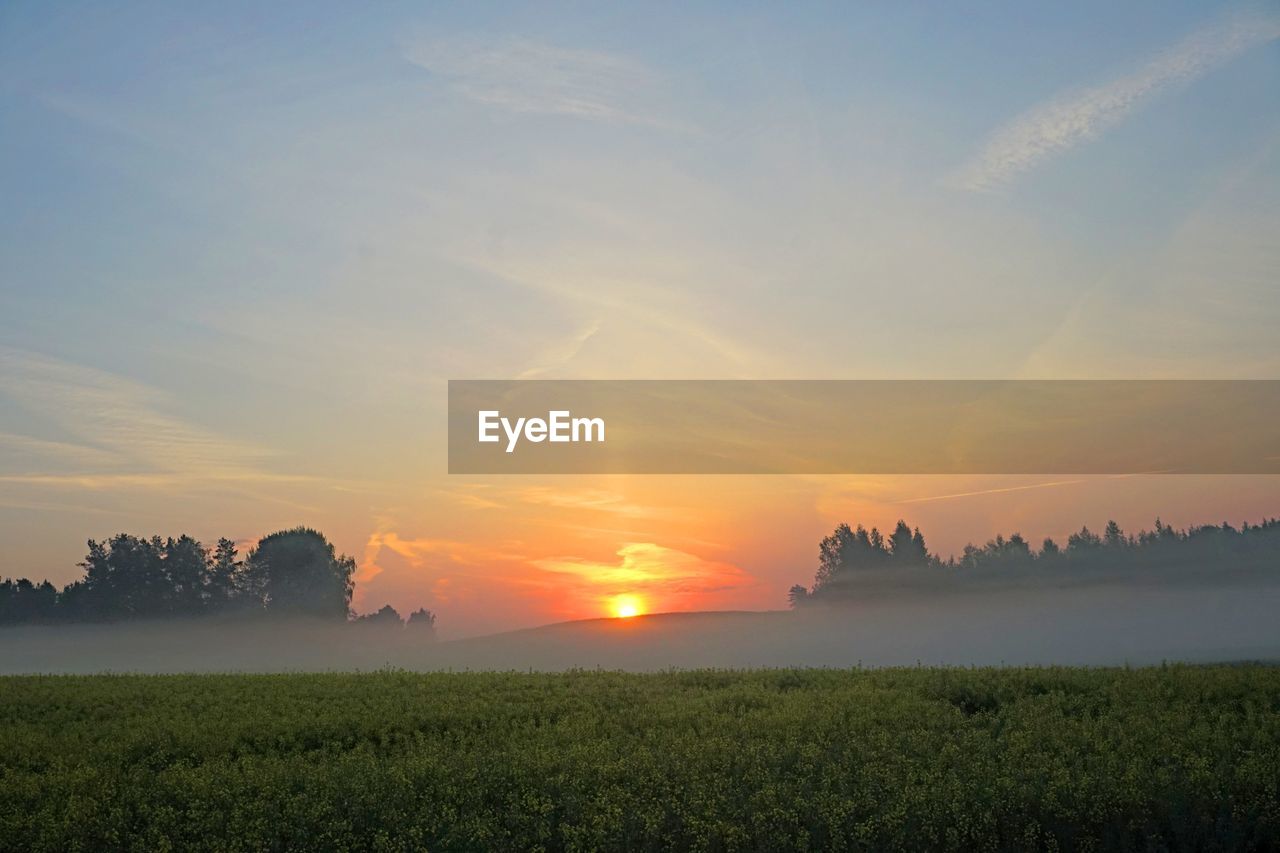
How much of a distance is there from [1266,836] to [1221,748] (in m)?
3.70

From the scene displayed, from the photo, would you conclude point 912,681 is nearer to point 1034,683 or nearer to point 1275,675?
point 1034,683

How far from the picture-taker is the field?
11773 millimetres

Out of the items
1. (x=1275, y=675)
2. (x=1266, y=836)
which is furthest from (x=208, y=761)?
(x=1275, y=675)

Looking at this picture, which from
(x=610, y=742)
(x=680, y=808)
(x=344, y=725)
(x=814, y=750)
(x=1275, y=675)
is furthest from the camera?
(x=1275, y=675)

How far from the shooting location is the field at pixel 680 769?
11.8m

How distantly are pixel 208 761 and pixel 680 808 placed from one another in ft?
32.5

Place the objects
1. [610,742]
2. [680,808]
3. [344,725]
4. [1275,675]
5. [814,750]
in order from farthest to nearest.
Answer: [1275,675] < [344,725] < [610,742] < [814,750] < [680,808]

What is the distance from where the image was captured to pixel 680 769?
14031mm

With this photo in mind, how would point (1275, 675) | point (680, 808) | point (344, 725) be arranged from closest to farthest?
point (680, 808)
point (344, 725)
point (1275, 675)

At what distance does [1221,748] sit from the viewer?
Answer: 15.2 meters

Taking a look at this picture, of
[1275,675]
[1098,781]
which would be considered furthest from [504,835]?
[1275,675]

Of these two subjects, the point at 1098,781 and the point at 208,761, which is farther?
the point at 208,761

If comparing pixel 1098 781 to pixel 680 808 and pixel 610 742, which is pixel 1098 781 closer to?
pixel 680 808

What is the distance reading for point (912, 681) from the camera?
80.5ft
